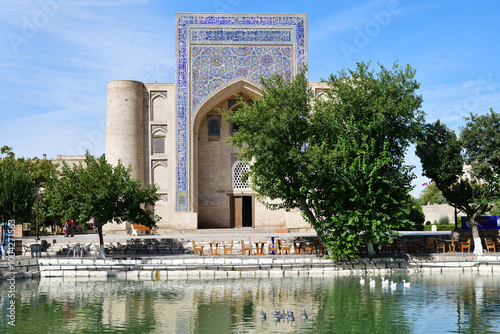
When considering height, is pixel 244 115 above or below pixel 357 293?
above

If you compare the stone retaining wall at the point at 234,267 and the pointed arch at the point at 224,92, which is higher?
the pointed arch at the point at 224,92

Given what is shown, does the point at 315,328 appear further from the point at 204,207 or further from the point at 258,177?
the point at 204,207

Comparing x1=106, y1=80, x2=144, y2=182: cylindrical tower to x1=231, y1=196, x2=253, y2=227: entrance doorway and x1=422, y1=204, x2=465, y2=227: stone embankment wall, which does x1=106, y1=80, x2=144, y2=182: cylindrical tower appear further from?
x1=422, y1=204, x2=465, y2=227: stone embankment wall

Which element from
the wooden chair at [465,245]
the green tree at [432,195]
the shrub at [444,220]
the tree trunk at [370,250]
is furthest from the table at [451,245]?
the green tree at [432,195]

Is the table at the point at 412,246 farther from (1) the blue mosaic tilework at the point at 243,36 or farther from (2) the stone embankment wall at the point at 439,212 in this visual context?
(2) the stone embankment wall at the point at 439,212

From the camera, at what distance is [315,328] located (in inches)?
390

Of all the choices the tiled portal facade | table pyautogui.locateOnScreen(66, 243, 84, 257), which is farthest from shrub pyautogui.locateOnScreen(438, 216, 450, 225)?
table pyautogui.locateOnScreen(66, 243, 84, 257)

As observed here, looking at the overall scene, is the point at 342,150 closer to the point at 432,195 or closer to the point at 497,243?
the point at 497,243

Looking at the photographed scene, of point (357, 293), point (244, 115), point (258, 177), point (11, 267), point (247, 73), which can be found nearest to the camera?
point (357, 293)

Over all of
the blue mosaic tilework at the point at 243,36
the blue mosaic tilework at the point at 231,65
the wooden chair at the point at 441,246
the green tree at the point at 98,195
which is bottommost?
the wooden chair at the point at 441,246

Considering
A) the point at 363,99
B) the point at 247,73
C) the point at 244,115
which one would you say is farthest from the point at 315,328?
the point at 247,73

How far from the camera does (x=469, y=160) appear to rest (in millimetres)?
19766

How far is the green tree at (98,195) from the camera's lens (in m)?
19.1

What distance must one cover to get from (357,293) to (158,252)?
31.9 feet
